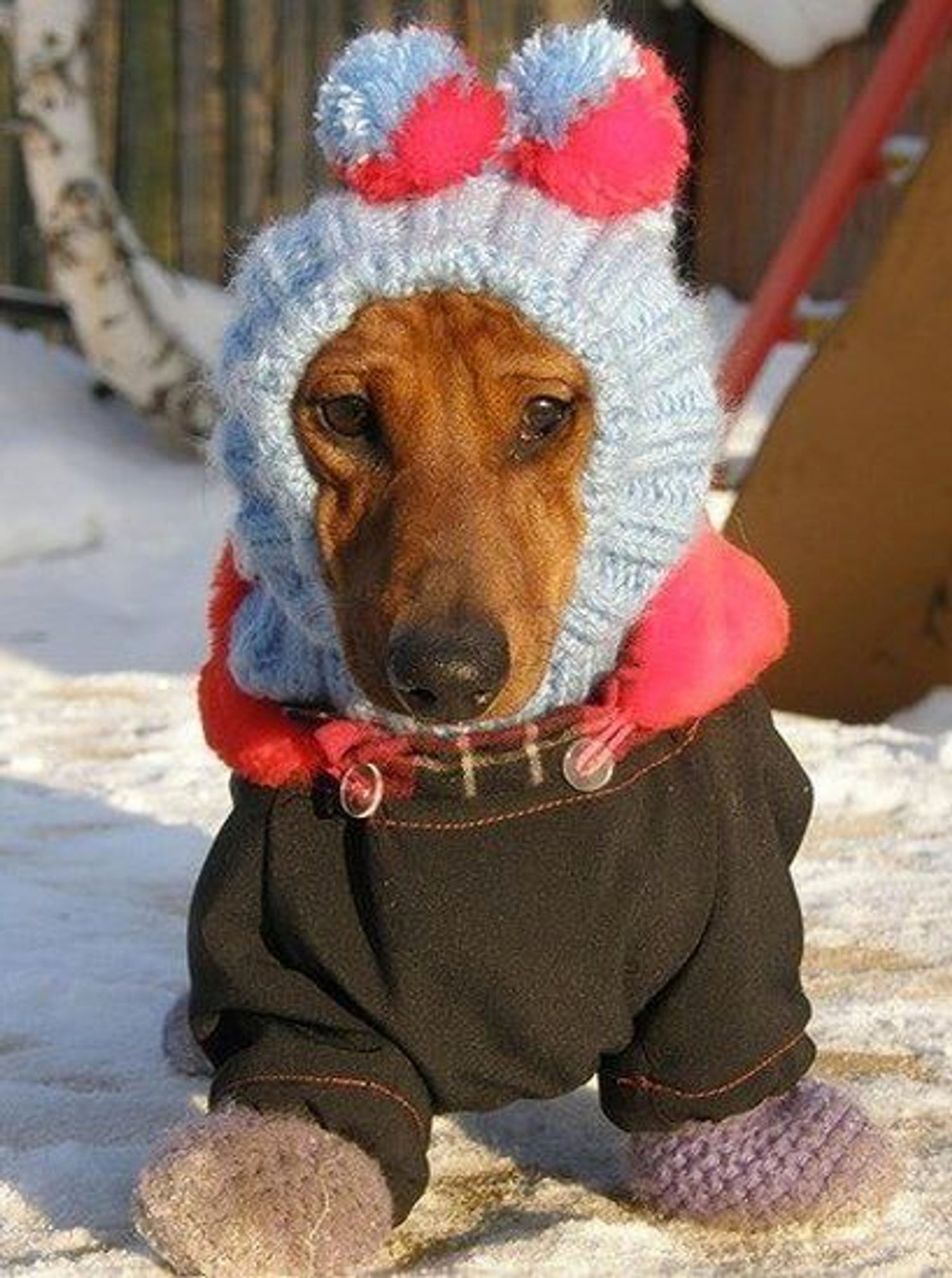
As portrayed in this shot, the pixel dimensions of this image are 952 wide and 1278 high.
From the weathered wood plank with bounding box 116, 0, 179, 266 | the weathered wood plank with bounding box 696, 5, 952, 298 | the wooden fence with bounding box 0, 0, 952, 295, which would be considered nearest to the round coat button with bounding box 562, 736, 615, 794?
the wooden fence with bounding box 0, 0, 952, 295

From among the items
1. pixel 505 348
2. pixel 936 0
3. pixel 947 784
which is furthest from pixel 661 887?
pixel 936 0

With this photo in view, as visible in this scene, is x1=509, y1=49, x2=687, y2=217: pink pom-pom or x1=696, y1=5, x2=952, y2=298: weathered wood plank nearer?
x1=509, y1=49, x2=687, y2=217: pink pom-pom

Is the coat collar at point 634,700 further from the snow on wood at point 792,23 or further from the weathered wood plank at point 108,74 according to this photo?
the weathered wood plank at point 108,74

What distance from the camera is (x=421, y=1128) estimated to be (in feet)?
5.84

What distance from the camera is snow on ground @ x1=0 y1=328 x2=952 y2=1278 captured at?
1760 millimetres

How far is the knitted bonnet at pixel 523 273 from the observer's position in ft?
5.50

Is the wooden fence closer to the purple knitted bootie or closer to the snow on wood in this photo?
the snow on wood

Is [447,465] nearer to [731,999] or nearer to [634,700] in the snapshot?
[634,700]

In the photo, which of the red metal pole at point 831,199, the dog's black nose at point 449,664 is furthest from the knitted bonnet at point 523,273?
the red metal pole at point 831,199

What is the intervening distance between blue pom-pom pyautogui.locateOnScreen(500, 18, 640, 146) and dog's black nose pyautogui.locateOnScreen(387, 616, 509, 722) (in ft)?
1.31

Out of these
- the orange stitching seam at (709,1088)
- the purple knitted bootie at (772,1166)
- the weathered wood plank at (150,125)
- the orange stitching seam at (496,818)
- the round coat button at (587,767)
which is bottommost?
the weathered wood plank at (150,125)

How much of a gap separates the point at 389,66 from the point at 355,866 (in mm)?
602

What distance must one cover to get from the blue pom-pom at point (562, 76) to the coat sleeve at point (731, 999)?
1.60 ft

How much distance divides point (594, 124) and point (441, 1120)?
2.84 feet
